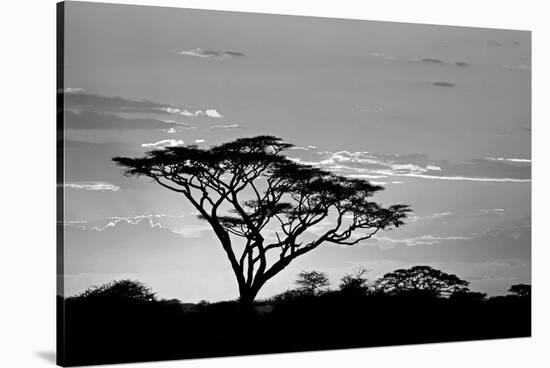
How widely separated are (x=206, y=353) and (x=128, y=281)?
96 centimetres

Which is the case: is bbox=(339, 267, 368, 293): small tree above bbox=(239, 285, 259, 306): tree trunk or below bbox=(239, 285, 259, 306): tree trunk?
above

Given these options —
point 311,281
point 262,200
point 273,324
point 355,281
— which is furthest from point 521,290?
point 262,200

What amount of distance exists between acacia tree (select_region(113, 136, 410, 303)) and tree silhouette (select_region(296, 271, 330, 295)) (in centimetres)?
20

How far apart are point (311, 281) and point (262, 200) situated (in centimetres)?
88

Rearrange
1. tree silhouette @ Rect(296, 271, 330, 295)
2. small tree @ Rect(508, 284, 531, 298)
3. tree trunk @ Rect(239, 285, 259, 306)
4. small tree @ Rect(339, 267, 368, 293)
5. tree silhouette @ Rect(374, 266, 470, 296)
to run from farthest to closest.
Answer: small tree @ Rect(508, 284, 531, 298) < tree silhouette @ Rect(374, 266, 470, 296) < small tree @ Rect(339, 267, 368, 293) < tree silhouette @ Rect(296, 271, 330, 295) < tree trunk @ Rect(239, 285, 259, 306)

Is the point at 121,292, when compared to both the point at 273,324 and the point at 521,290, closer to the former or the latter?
the point at 273,324

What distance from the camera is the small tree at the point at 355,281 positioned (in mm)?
11492

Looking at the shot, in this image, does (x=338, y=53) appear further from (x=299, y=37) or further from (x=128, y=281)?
(x=128, y=281)

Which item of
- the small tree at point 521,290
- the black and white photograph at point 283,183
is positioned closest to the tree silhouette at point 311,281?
the black and white photograph at point 283,183

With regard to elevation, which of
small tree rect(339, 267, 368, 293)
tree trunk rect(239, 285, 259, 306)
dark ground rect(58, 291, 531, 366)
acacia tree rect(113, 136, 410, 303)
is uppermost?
acacia tree rect(113, 136, 410, 303)

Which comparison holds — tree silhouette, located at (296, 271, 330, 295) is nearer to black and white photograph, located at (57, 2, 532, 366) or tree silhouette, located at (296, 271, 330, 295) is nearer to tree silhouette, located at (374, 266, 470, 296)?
black and white photograph, located at (57, 2, 532, 366)

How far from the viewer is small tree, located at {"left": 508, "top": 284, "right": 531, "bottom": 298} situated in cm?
1222

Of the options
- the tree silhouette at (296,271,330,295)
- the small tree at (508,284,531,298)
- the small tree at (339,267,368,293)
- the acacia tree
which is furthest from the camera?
the small tree at (508,284,531,298)

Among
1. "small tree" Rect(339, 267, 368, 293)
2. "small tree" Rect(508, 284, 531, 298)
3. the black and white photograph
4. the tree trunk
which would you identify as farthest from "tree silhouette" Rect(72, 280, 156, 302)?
"small tree" Rect(508, 284, 531, 298)
